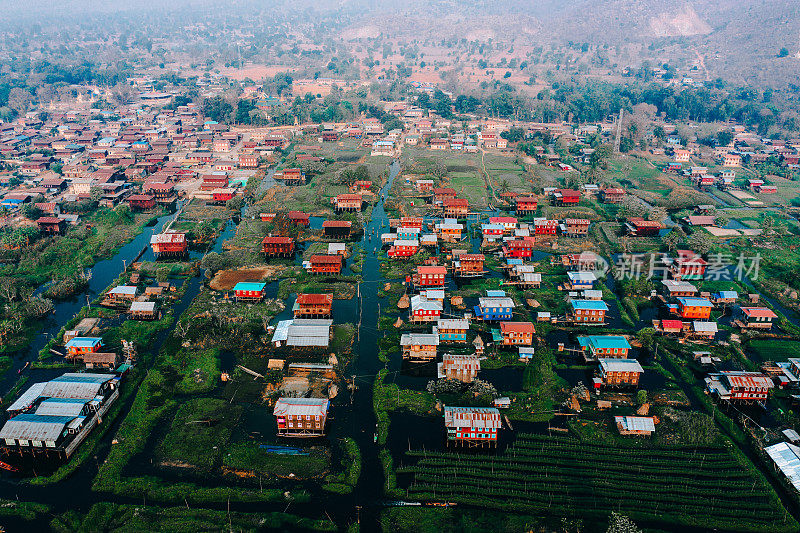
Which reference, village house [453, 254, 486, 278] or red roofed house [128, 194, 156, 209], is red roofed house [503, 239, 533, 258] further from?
red roofed house [128, 194, 156, 209]

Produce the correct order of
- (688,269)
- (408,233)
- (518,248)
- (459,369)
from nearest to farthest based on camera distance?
1. (459,369)
2. (688,269)
3. (518,248)
4. (408,233)

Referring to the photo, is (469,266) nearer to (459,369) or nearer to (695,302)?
(459,369)

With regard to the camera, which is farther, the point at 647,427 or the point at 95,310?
the point at 95,310

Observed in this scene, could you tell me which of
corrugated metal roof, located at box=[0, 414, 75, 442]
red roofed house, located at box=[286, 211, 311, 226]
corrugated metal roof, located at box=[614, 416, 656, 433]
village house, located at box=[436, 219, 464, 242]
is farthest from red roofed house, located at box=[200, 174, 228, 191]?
corrugated metal roof, located at box=[614, 416, 656, 433]

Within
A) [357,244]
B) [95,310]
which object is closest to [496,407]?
[357,244]

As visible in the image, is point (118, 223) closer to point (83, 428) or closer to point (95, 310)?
point (95, 310)

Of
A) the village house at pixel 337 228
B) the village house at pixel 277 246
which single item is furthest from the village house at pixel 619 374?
the village house at pixel 337 228

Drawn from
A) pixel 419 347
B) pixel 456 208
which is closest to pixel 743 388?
pixel 419 347
